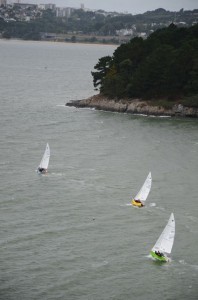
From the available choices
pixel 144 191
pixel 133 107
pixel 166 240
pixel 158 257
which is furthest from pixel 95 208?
pixel 133 107

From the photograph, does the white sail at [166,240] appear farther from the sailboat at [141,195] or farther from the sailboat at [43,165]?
the sailboat at [43,165]

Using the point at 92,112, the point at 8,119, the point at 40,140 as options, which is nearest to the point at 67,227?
the point at 40,140

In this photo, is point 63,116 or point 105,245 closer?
point 105,245

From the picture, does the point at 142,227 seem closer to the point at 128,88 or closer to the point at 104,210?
the point at 104,210

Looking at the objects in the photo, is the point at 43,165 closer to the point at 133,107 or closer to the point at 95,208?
the point at 95,208

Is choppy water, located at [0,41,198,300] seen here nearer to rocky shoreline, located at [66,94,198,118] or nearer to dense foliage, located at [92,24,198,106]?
rocky shoreline, located at [66,94,198,118]

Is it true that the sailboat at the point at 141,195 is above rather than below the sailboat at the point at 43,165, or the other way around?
above

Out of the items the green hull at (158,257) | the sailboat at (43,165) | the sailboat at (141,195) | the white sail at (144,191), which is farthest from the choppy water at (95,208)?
the white sail at (144,191)
